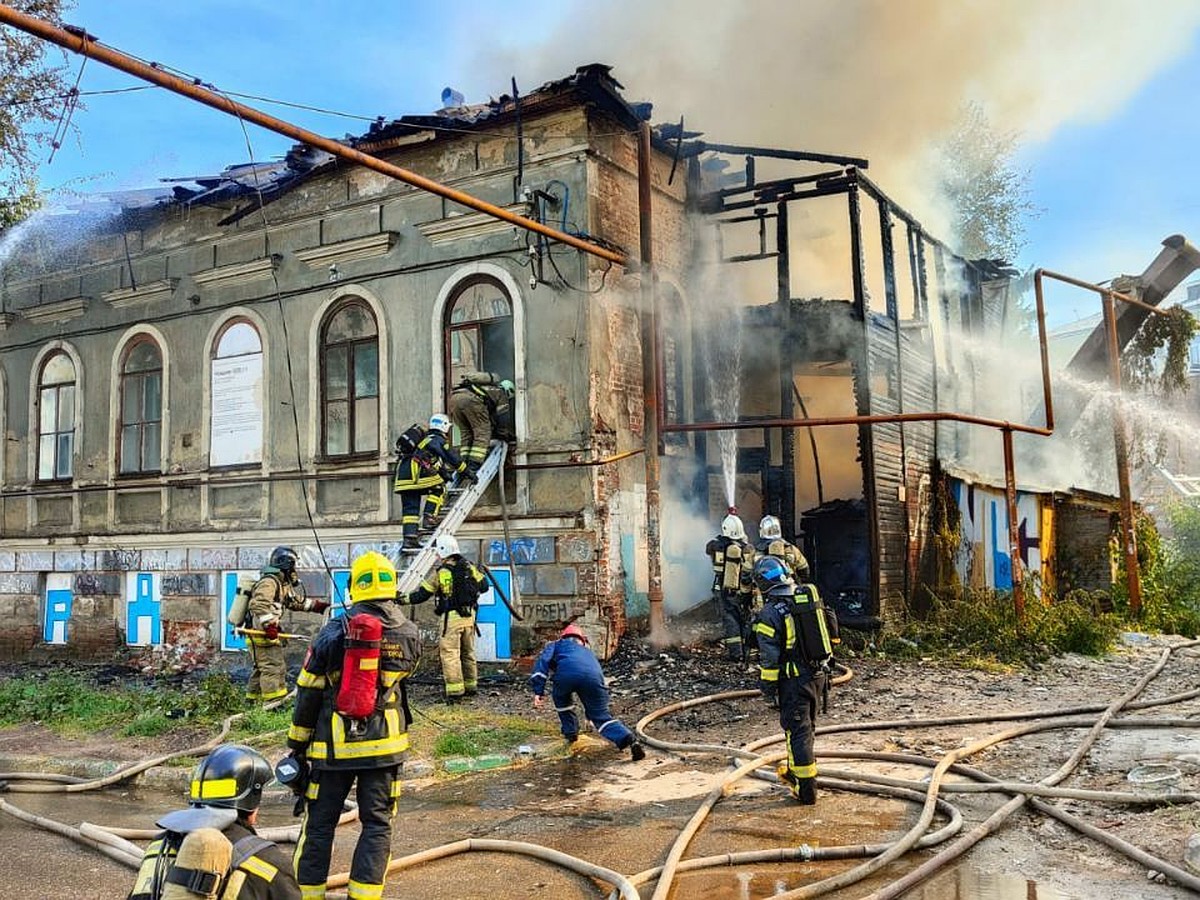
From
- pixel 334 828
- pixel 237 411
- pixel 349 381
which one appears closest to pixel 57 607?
pixel 237 411

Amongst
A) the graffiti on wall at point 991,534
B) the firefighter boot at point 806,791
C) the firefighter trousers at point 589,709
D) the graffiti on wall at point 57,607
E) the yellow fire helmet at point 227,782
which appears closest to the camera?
the yellow fire helmet at point 227,782

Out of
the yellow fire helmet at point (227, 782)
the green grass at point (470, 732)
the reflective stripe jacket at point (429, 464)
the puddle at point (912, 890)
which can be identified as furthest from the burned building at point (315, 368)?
the yellow fire helmet at point (227, 782)

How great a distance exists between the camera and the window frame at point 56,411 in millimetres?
15703

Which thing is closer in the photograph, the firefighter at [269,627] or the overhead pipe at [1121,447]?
the firefighter at [269,627]

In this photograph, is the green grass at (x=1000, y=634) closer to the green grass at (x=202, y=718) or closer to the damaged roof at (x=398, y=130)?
the green grass at (x=202, y=718)

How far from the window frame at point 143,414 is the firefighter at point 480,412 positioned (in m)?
5.81

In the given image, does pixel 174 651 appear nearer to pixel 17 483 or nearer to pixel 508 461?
pixel 17 483

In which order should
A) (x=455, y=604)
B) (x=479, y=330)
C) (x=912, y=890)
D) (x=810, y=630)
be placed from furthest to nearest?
A: (x=479, y=330) < (x=455, y=604) < (x=810, y=630) < (x=912, y=890)

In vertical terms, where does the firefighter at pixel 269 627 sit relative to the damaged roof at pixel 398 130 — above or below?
below

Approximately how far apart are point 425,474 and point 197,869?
28.0 feet

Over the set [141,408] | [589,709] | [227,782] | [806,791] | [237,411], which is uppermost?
[141,408]

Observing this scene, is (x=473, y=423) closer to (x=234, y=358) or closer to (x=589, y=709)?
(x=589, y=709)

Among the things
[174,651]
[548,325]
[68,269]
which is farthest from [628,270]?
[68,269]

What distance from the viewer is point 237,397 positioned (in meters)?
14.0
